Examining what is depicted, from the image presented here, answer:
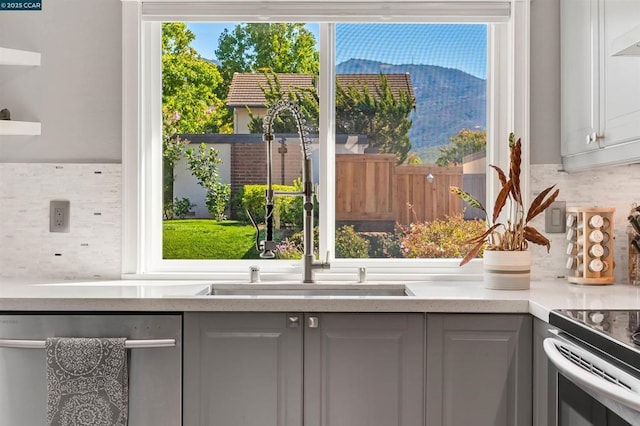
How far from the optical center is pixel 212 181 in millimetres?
2699

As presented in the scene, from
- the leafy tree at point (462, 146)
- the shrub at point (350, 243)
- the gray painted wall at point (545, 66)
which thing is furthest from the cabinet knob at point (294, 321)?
the gray painted wall at point (545, 66)

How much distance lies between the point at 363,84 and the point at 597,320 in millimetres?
1435

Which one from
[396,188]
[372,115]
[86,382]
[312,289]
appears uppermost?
[372,115]

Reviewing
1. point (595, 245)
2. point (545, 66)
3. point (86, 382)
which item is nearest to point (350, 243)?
point (595, 245)

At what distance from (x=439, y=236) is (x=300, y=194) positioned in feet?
2.06

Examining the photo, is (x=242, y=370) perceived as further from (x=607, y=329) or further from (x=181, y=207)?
(x=607, y=329)

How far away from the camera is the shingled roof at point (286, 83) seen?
8.82 feet

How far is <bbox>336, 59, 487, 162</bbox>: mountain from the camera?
268cm

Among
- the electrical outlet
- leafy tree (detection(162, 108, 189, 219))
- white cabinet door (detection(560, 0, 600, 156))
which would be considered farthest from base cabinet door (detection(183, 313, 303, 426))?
white cabinet door (detection(560, 0, 600, 156))

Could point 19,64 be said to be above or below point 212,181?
above

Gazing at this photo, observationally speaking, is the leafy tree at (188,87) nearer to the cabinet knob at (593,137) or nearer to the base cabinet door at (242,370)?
the base cabinet door at (242,370)

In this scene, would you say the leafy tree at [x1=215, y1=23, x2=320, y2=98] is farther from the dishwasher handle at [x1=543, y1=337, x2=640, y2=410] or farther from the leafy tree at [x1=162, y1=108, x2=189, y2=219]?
the dishwasher handle at [x1=543, y1=337, x2=640, y2=410]

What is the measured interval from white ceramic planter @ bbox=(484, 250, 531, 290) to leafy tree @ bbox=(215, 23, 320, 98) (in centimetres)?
110

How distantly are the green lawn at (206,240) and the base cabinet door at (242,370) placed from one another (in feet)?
2.20
